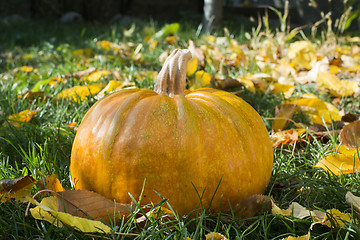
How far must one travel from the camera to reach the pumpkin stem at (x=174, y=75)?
1404 mm

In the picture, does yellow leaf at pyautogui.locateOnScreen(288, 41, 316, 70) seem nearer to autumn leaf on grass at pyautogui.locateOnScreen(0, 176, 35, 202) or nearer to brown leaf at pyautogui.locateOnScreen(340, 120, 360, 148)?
brown leaf at pyautogui.locateOnScreen(340, 120, 360, 148)

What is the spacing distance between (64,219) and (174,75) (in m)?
0.66

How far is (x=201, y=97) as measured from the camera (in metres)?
1.39

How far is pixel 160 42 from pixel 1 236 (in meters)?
3.71

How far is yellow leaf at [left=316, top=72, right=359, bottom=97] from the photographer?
100 inches

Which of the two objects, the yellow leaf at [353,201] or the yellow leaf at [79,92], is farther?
the yellow leaf at [79,92]

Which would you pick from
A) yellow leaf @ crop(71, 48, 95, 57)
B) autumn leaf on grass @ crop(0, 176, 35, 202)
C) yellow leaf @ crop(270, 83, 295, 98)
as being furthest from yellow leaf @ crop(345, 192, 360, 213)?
yellow leaf @ crop(71, 48, 95, 57)

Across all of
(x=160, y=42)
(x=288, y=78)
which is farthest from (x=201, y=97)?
(x=160, y=42)

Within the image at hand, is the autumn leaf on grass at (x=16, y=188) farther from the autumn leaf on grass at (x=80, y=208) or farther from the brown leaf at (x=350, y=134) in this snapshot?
the brown leaf at (x=350, y=134)

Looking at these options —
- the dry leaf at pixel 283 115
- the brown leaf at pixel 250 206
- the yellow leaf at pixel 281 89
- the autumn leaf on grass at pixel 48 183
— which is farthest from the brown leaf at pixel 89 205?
the yellow leaf at pixel 281 89

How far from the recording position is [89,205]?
3.74 ft

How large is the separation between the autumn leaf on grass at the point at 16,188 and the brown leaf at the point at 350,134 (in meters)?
1.31

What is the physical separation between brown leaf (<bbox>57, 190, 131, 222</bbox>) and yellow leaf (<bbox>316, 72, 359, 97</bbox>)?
6.32 ft

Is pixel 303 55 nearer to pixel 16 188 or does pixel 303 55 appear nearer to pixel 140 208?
pixel 140 208
